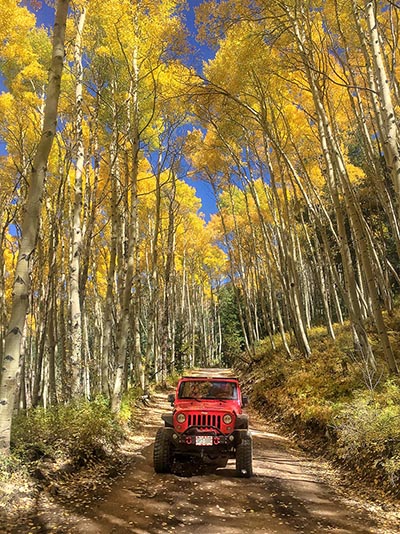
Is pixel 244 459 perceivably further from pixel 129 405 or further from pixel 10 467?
pixel 129 405

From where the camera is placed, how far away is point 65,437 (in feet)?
19.5

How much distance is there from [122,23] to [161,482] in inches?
391

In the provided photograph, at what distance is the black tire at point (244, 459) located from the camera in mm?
5703

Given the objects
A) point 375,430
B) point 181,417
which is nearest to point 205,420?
point 181,417

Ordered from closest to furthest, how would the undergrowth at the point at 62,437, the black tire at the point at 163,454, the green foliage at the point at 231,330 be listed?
1. the undergrowth at the point at 62,437
2. the black tire at the point at 163,454
3. the green foliage at the point at 231,330

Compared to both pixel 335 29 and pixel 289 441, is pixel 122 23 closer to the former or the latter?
pixel 335 29

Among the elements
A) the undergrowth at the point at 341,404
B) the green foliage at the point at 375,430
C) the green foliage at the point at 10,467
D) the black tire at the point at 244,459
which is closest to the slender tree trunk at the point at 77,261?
the green foliage at the point at 10,467

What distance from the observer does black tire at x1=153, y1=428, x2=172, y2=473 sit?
5867 millimetres

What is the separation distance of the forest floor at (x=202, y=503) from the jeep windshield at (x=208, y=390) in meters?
1.11

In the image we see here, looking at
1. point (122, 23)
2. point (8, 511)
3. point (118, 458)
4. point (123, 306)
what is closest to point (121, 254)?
point (123, 306)

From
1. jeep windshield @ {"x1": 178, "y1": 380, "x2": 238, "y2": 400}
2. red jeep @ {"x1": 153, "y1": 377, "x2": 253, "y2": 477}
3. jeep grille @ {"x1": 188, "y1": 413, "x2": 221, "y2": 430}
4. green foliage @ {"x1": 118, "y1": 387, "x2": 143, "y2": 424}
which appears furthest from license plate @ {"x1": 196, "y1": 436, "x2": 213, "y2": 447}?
green foliage @ {"x1": 118, "y1": 387, "x2": 143, "y2": 424}

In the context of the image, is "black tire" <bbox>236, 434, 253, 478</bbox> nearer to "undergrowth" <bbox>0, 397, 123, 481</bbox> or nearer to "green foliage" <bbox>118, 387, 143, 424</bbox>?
"undergrowth" <bbox>0, 397, 123, 481</bbox>

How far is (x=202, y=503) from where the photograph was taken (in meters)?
4.74

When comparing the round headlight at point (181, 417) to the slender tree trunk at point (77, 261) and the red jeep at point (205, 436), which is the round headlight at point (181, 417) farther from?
the slender tree trunk at point (77, 261)
